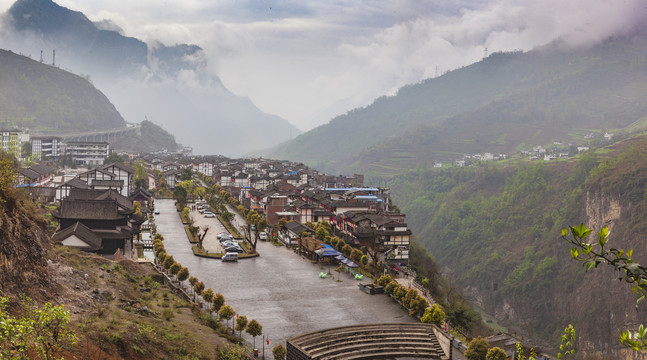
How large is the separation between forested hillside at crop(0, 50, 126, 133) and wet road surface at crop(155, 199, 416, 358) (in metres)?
98.5

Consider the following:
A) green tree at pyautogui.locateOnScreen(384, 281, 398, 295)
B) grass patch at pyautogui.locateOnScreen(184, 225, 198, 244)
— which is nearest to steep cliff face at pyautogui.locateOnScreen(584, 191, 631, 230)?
green tree at pyautogui.locateOnScreen(384, 281, 398, 295)

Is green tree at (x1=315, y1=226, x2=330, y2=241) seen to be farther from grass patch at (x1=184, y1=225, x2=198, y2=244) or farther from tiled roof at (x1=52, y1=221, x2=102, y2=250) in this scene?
tiled roof at (x1=52, y1=221, x2=102, y2=250)

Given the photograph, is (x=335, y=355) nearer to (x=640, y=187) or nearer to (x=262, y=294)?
(x=262, y=294)

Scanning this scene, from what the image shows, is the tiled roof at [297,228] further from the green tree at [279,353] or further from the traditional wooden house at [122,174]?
the green tree at [279,353]

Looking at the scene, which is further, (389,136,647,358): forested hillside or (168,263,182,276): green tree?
(389,136,647,358): forested hillside

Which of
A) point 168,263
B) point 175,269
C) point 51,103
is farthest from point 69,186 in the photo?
point 51,103

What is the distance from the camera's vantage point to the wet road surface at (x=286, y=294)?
26281 millimetres

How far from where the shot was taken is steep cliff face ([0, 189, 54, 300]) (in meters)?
18.2

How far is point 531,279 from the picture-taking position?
216 ft

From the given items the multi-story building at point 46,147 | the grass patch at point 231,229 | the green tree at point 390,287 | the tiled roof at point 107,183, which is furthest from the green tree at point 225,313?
the multi-story building at point 46,147

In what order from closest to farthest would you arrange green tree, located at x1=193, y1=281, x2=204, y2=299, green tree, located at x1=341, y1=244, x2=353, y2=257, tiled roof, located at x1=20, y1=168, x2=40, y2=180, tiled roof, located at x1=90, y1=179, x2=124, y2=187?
green tree, located at x1=193, y1=281, x2=204, y2=299 → green tree, located at x1=341, y1=244, x2=353, y2=257 → tiled roof, located at x1=90, y1=179, x2=124, y2=187 → tiled roof, located at x1=20, y1=168, x2=40, y2=180

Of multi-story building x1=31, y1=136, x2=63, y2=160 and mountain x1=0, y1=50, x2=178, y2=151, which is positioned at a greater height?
mountain x1=0, y1=50, x2=178, y2=151

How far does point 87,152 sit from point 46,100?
1972 inches

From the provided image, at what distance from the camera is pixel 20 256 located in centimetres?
1947
